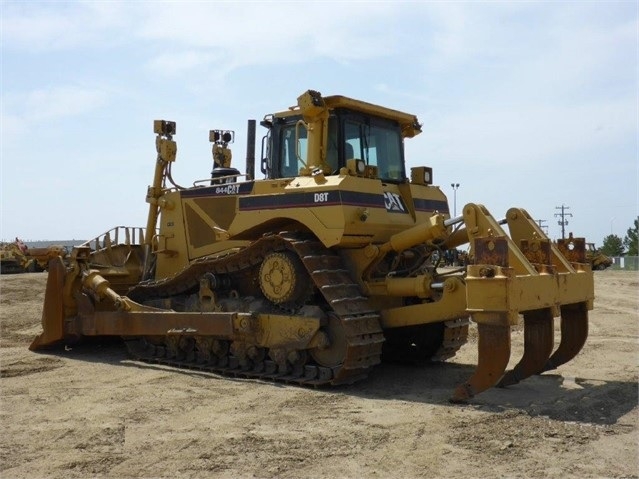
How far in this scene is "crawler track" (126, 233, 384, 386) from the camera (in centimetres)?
770

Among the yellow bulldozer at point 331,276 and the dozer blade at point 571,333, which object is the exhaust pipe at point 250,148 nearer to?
the yellow bulldozer at point 331,276

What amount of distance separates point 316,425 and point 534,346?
286 cm

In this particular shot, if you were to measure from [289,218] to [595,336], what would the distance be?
6317 mm

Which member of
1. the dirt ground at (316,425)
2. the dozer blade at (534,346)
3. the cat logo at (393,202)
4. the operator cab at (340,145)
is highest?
the operator cab at (340,145)

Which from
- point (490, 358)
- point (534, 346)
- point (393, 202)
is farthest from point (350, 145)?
point (490, 358)

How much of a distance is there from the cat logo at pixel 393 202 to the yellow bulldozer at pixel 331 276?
28 millimetres

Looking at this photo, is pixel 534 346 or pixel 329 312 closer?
pixel 534 346

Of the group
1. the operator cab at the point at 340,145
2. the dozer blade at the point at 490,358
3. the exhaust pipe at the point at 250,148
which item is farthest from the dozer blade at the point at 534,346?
the exhaust pipe at the point at 250,148

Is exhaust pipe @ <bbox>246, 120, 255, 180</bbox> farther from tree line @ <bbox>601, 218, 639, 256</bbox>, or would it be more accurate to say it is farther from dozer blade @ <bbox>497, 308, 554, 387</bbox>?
tree line @ <bbox>601, 218, 639, 256</bbox>

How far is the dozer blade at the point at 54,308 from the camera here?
10789mm

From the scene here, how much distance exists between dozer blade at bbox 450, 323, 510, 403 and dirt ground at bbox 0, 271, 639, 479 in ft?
0.60

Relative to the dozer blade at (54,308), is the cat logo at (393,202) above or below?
above

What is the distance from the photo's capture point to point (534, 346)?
25.5 ft

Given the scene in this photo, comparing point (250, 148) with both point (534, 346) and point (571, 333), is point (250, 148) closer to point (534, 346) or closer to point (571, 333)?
point (534, 346)
